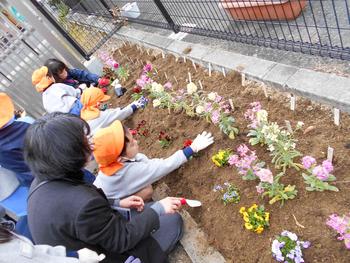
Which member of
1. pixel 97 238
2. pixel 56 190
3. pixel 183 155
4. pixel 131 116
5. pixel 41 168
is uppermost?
pixel 41 168

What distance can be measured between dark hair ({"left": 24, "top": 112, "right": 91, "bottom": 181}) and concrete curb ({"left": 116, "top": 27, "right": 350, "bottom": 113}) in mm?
1683

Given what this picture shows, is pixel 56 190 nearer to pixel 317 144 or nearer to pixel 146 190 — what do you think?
pixel 146 190

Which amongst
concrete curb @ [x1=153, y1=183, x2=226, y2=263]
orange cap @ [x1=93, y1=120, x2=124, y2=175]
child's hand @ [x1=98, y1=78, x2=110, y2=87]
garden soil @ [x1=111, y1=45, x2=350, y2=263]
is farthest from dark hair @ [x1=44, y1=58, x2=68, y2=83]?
concrete curb @ [x1=153, y1=183, x2=226, y2=263]

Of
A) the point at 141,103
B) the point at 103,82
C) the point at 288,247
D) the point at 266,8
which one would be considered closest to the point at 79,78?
the point at 103,82

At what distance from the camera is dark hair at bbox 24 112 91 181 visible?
5.91 feet

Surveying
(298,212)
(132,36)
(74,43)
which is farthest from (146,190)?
(74,43)

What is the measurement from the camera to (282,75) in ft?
9.47

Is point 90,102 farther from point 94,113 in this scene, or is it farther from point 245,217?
point 245,217

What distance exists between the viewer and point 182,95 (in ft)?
11.8

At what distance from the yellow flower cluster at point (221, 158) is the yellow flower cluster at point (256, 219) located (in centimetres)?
51

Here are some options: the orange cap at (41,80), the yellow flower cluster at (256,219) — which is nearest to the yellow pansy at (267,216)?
the yellow flower cluster at (256,219)

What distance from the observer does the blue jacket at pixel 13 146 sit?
279cm

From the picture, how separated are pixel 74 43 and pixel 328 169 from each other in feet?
17.5

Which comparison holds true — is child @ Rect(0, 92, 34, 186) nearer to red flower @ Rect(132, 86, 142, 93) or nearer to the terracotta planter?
red flower @ Rect(132, 86, 142, 93)
